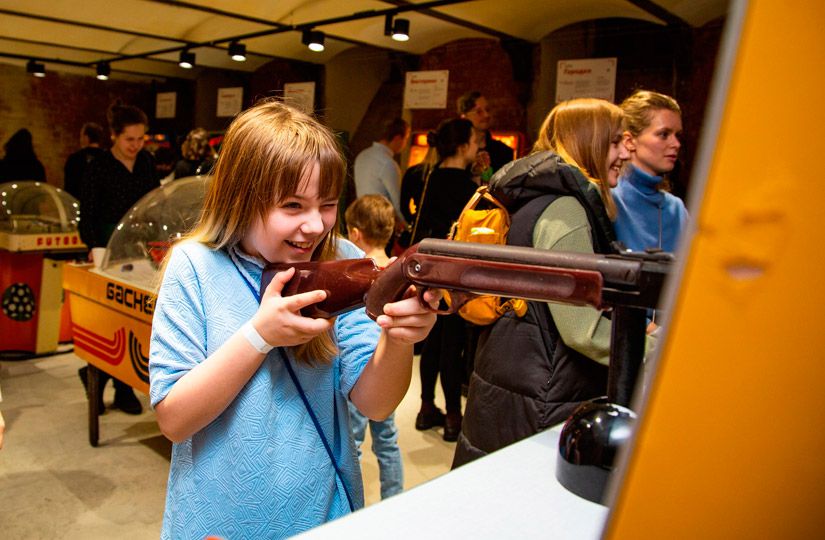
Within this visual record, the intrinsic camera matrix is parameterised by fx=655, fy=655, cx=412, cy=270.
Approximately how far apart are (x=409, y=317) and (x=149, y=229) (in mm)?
3031

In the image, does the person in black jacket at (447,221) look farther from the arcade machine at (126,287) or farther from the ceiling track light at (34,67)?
the ceiling track light at (34,67)

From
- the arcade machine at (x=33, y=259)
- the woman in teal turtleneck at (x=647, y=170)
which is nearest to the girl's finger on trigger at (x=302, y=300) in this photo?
the woman in teal turtleneck at (x=647, y=170)

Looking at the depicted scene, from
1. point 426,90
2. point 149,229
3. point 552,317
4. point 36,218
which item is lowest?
point 36,218

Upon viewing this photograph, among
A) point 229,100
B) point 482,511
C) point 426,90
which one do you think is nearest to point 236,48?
point 229,100

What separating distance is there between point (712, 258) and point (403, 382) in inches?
38.2

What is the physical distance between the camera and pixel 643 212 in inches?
98.3

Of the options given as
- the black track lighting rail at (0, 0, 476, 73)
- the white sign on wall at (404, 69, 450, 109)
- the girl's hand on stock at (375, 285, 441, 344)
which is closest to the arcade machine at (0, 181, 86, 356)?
the black track lighting rail at (0, 0, 476, 73)

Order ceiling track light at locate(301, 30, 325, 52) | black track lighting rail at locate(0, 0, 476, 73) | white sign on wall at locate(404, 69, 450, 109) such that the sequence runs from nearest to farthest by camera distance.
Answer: black track lighting rail at locate(0, 0, 476, 73) → ceiling track light at locate(301, 30, 325, 52) → white sign on wall at locate(404, 69, 450, 109)

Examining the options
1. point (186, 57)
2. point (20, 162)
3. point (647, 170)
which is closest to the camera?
point (647, 170)

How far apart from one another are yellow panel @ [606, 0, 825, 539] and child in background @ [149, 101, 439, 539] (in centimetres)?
74

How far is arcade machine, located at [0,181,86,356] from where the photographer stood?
4.85m

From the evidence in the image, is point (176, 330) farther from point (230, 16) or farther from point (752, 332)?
point (230, 16)

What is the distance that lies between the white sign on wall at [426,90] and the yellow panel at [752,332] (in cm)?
649

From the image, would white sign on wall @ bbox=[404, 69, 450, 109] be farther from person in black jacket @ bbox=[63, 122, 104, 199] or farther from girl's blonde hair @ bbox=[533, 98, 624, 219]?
girl's blonde hair @ bbox=[533, 98, 624, 219]
